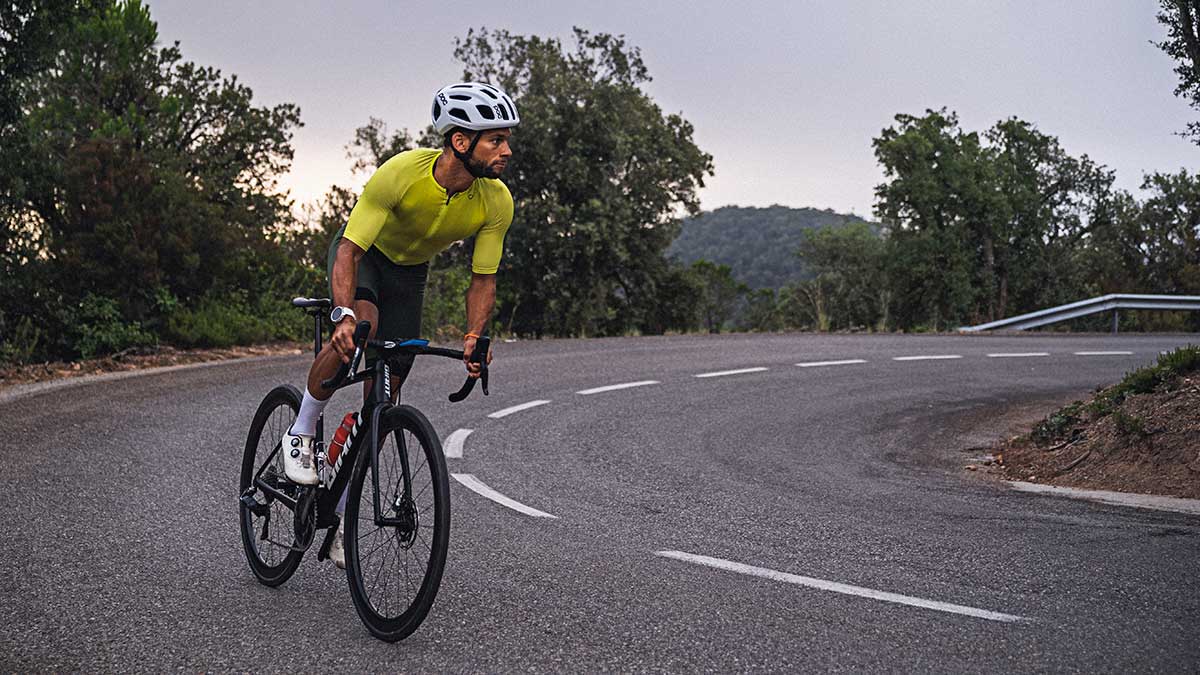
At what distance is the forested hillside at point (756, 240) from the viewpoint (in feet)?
360

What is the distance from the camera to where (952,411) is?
1155cm

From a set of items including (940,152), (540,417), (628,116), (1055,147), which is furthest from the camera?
(1055,147)

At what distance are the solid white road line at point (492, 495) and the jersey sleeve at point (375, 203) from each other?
2.46 metres

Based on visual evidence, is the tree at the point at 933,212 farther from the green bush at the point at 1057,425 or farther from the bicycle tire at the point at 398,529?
the bicycle tire at the point at 398,529

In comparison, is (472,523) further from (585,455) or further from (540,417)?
(540,417)

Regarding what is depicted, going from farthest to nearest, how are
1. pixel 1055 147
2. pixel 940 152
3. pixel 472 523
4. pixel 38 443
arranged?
1. pixel 1055 147
2. pixel 940 152
3. pixel 38 443
4. pixel 472 523

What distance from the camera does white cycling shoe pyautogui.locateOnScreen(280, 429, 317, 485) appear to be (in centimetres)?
464

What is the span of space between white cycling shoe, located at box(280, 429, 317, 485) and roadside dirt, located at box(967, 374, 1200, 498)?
5.35m

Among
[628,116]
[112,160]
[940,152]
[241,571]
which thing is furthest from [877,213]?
[241,571]

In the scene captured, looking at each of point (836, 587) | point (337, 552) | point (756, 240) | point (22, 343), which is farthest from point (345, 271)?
point (756, 240)

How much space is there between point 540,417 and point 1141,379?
5278mm

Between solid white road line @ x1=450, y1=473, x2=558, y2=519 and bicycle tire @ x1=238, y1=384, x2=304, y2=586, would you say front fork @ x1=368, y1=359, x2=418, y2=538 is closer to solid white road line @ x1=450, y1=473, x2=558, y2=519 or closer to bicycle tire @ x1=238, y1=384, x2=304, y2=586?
bicycle tire @ x1=238, y1=384, x2=304, y2=586

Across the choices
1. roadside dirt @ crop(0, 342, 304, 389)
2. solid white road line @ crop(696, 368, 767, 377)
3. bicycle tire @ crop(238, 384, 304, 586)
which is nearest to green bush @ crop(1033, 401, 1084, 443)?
solid white road line @ crop(696, 368, 767, 377)

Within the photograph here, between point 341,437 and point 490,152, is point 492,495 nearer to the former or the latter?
point 341,437
